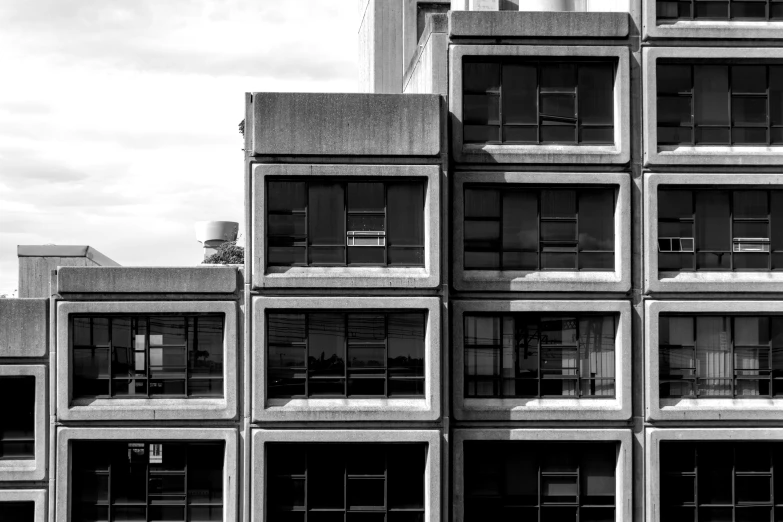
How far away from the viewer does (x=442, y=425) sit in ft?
76.9

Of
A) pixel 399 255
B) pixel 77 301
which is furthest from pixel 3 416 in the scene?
pixel 399 255

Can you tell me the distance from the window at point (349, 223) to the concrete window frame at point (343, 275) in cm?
42

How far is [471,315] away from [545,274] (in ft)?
7.55

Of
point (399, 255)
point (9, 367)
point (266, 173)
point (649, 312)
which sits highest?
point (266, 173)

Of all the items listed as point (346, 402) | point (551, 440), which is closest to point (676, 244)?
point (551, 440)

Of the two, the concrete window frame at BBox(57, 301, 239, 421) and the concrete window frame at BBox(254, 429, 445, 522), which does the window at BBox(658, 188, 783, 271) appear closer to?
the concrete window frame at BBox(254, 429, 445, 522)

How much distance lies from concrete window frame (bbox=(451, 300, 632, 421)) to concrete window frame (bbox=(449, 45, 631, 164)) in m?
3.88

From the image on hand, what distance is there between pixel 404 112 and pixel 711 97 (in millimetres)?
8646

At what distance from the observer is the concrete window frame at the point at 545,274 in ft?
78.4

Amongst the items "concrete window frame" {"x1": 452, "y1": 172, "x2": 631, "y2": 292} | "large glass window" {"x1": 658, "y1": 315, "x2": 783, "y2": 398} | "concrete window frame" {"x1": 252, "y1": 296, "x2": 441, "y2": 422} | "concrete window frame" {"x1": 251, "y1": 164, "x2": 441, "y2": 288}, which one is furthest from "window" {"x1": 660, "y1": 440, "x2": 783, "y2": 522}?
"concrete window frame" {"x1": 251, "y1": 164, "x2": 441, "y2": 288}

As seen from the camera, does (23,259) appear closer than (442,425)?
No

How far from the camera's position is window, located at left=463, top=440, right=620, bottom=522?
79.2 feet

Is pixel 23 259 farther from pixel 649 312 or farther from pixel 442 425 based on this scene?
pixel 649 312

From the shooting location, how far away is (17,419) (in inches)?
965
